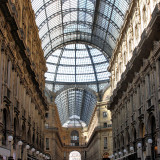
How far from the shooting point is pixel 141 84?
108 feet

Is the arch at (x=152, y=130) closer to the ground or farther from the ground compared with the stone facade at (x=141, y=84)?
closer to the ground

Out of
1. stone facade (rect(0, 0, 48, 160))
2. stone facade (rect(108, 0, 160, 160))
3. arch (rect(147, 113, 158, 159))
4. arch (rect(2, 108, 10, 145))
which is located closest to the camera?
stone facade (rect(0, 0, 48, 160))

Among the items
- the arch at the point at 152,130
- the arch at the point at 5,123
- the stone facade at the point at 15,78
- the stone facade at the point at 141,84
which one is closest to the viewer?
the stone facade at the point at 15,78

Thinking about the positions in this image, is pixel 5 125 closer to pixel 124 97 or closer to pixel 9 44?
pixel 9 44

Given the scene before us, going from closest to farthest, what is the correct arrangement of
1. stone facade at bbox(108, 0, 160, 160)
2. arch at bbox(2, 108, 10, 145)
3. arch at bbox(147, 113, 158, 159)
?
arch at bbox(2, 108, 10, 145)
stone facade at bbox(108, 0, 160, 160)
arch at bbox(147, 113, 158, 159)

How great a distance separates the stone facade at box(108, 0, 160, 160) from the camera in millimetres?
26875

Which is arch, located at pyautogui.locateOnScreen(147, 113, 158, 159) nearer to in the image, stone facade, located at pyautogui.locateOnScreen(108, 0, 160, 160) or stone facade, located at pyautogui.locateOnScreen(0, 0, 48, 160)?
stone facade, located at pyautogui.locateOnScreen(108, 0, 160, 160)

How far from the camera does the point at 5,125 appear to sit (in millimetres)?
27031

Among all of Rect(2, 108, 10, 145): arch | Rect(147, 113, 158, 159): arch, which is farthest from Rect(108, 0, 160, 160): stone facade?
Rect(2, 108, 10, 145): arch

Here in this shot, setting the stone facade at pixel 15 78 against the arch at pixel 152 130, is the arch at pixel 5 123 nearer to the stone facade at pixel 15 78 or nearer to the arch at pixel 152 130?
the stone facade at pixel 15 78

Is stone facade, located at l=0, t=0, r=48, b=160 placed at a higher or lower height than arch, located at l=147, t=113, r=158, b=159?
higher

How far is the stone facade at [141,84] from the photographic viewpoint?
26.9 meters

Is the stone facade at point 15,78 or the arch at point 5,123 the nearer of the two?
the stone facade at point 15,78

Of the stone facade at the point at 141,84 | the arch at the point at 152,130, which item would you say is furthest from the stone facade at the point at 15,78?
the arch at the point at 152,130
